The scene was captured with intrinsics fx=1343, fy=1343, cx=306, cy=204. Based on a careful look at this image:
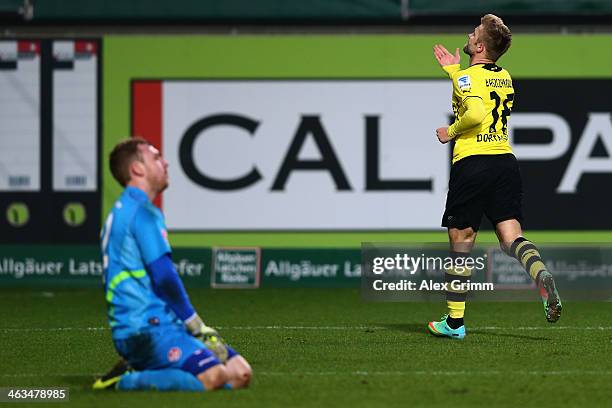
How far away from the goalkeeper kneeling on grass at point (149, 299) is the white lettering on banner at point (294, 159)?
952 cm

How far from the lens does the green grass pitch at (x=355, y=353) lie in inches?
276

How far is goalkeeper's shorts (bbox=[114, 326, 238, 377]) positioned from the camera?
6828mm

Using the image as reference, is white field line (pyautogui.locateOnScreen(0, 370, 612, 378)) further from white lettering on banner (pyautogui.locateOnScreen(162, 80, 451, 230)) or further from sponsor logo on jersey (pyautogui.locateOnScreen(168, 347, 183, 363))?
white lettering on banner (pyautogui.locateOnScreen(162, 80, 451, 230))

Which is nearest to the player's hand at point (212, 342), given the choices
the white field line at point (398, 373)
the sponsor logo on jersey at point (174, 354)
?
the sponsor logo on jersey at point (174, 354)

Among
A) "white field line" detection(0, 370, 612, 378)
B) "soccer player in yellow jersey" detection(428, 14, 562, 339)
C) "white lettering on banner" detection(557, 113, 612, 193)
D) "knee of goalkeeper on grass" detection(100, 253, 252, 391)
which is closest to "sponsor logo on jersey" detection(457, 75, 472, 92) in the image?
"soccer player in yellow jersey" detection(428, 14, 562, 339)

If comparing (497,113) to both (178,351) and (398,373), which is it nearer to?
(398,373)

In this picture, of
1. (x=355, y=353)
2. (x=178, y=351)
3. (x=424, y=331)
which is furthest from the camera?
(x=424, y=331)

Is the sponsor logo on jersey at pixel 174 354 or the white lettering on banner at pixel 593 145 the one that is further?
the white lettering on banner at pixel 593 145

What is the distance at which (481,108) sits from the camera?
9.80m

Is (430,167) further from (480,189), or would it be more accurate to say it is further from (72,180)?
(480,189)

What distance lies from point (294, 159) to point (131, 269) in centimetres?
977

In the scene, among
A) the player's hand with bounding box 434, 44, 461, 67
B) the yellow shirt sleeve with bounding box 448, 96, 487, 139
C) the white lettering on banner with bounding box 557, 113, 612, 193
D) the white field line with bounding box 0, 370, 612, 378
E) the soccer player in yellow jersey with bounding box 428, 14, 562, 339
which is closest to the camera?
the white field line with bounding box 0, 370, 612, 378

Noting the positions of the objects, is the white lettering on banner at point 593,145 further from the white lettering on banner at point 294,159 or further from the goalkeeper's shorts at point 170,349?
the goalkeeper's shorts at point 170,349

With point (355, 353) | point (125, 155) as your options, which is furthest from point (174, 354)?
point (355, 353)
